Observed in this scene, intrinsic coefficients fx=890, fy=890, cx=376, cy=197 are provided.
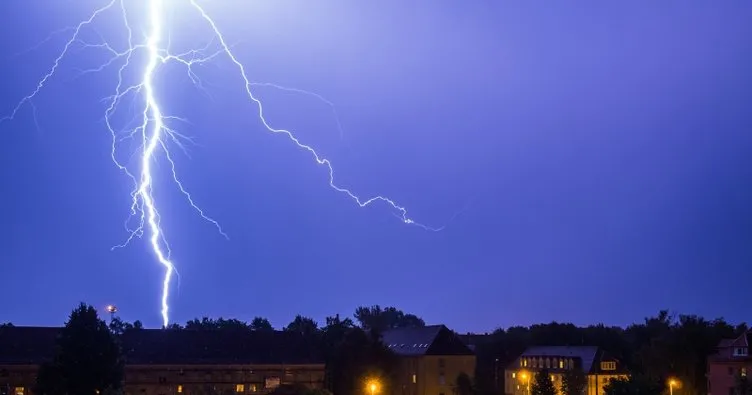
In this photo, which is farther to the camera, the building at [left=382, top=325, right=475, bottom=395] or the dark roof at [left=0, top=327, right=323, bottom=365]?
the building at [left=382, top=325, right=475, bottom=395]

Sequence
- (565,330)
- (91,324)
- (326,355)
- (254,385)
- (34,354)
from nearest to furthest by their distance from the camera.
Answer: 1. (91,324)
2. (34,354)
3. (254,385)
4. (326,355)
5. (565,330)

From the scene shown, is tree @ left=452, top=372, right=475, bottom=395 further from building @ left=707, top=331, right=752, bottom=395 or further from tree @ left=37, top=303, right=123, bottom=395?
tree @ left=37, top=303, right=123, bottom=395

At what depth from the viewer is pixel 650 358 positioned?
70875mm

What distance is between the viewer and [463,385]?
73.1m

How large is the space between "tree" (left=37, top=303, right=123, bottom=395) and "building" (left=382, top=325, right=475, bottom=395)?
31611mm

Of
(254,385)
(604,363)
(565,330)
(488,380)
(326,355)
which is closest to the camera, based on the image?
(254,385)

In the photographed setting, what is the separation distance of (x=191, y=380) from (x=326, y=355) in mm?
12082

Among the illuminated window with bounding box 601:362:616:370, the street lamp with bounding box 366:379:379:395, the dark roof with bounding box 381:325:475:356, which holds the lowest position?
the street lamp with bounding box 366:379:379:395

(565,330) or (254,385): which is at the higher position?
(565,330)

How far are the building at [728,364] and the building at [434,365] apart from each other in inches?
781

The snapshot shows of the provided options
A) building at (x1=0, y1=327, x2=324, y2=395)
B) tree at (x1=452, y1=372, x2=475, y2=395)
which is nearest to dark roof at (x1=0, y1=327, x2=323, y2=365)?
building at (x1=0, y1=327, x2=324, y2=395)

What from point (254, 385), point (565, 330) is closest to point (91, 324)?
point (254, 385)

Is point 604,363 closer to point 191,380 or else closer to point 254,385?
point 254,385

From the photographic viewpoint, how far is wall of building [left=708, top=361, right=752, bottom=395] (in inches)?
2407
